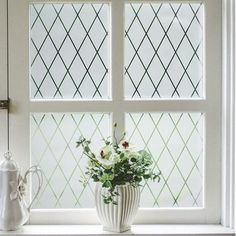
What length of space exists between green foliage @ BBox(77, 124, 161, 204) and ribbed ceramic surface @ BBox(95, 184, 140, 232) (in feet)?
0.08

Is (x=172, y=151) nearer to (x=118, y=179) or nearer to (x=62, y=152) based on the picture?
(x=118, y=179)

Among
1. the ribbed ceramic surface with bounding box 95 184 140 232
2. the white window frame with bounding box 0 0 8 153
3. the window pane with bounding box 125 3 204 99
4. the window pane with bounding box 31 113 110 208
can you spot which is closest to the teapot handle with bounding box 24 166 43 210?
the window pane with bounding box 31 113 110 208

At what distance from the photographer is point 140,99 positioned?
7.87ft

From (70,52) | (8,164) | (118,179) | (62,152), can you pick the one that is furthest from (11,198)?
(70,52)

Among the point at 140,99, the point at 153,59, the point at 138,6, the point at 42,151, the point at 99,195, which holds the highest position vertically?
the point at 138,6

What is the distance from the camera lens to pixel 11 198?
2.22 meters

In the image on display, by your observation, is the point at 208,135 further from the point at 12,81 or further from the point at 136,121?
the point at 12,81

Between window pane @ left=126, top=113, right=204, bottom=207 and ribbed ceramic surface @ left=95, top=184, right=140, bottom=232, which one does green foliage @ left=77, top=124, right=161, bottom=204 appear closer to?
ribbed ceramic surface @ left=95, top=184, right=140, bottom=232

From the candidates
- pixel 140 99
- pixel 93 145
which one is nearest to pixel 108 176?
pixel 93 145

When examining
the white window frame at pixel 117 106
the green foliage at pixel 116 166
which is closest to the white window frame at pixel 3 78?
the white window frame at pixel 117 106

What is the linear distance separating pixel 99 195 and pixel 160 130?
0.42 metres

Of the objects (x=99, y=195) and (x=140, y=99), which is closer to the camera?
(x=99, y=195)

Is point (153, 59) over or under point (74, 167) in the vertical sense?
over

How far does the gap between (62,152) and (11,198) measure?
1.06ft
